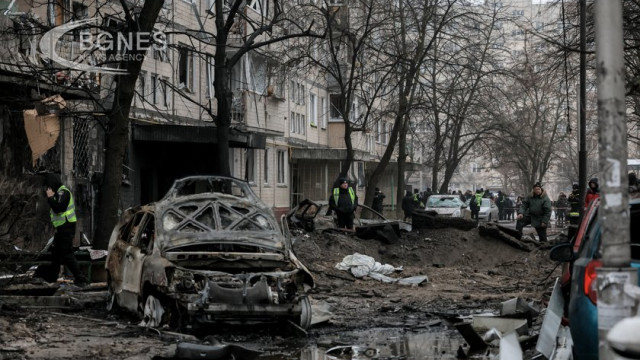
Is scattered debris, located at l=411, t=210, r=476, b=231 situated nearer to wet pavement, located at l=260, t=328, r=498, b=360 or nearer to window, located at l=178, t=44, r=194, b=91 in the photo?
Answer: window, located at l=178, t=44, r=194, b=91

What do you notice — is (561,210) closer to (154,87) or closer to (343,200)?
(154,87)

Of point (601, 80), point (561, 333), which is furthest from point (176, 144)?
point (601, 80)

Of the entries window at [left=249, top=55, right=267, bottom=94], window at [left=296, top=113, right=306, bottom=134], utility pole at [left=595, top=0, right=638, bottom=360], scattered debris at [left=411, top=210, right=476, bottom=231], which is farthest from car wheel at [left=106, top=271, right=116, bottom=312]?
window at [left=296, top=113, right=306, bottom=134]

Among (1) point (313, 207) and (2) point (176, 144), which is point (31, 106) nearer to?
(1) point (313, 207)

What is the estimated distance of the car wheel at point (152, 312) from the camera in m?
11.3

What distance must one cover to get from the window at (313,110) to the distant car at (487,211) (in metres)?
10.2

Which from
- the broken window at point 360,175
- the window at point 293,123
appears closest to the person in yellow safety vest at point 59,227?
the window at point 293,123

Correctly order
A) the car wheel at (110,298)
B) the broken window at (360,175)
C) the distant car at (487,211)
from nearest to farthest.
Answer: the car wheel at (110,298) < the distant car at (487,211) < the broken window at (360,175)

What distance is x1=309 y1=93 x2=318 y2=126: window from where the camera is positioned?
47906 millimetres

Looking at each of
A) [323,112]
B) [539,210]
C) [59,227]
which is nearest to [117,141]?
[59,227]

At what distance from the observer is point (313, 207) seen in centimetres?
2466

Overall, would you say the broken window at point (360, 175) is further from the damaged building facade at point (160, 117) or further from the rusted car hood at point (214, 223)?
the rusted car hood at point (214, 223)

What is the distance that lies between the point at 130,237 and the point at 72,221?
253 centimetres

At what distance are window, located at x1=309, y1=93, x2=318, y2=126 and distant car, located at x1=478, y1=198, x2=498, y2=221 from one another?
1021 centimetres
